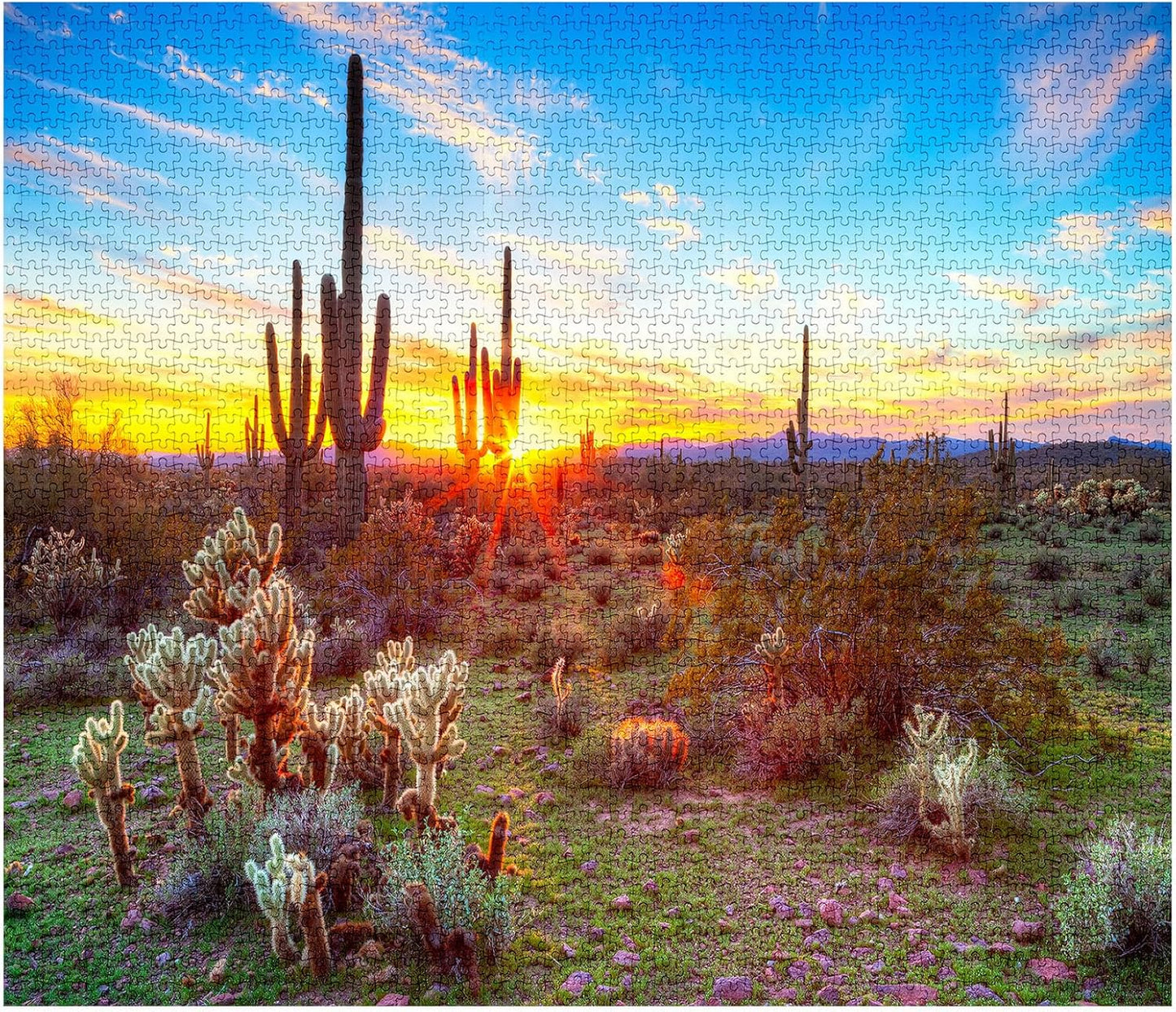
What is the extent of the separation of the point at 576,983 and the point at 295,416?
1191 cm

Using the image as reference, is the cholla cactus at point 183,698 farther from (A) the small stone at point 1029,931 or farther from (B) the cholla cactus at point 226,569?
(A) the small stone at point 1029,931

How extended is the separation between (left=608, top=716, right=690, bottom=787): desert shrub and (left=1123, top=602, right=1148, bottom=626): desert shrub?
25.6 ft

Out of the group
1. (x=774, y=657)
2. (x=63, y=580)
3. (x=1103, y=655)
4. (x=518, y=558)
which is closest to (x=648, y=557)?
(x=518, y=558)


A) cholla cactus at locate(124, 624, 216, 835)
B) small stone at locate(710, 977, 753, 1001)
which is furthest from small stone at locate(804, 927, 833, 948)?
cholla cactus at locate(124, 624, 216, 835)

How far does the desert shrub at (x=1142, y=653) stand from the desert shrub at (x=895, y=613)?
2908 mm

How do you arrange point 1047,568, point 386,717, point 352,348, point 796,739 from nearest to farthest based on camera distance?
point 386,717 → point 796,739 → point 352,348 → point 1047,568

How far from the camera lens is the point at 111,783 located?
4.06 metres

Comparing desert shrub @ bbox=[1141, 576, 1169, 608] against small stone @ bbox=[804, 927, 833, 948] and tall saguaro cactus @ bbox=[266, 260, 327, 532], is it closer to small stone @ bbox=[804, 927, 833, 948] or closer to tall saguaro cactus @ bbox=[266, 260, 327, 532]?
small stone @ bbox=[804, 927, 833, 948]

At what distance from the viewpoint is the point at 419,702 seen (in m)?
4.24

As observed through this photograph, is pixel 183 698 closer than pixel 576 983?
No

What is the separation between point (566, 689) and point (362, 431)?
581 cm

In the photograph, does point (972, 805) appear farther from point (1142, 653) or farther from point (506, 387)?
point (506, 387)

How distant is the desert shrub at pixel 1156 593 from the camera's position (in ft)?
34.9

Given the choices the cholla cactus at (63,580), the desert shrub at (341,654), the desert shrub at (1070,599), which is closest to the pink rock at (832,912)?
the desert shrub at (341,654)
